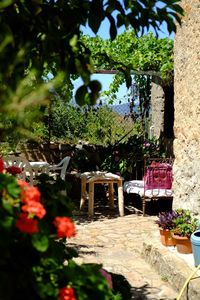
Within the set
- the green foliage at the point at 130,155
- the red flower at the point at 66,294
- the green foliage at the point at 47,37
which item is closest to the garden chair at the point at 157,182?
the green foliage at the point at 130,155

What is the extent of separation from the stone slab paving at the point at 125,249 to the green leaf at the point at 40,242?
2.49 metres

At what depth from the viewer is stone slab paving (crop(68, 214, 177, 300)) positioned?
381 centimetres

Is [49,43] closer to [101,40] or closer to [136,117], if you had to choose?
[101,40]

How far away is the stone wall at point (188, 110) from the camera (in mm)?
4652

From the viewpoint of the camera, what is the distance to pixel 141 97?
368 inches

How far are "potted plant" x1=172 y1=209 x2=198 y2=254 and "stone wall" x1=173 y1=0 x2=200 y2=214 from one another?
15 cm

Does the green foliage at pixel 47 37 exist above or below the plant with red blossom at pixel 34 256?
above

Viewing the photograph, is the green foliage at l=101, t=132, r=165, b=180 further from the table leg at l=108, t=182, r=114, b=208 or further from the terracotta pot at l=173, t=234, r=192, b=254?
the terracotta pot at l=173, t=234, r=192, b=254

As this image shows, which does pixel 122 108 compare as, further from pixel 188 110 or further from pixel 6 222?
pixel 6 222

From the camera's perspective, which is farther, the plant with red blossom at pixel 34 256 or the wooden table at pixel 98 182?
the wooden table at pixel 98 182

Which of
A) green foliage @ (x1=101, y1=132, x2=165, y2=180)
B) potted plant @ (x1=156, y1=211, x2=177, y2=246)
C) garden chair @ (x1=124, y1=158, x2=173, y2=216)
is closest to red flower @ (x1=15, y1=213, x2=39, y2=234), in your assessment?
potted plant @ (x1=156, y1=211, x2=177, y2=246)

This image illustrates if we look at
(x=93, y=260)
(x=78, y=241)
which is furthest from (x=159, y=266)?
(x=78, y=241)

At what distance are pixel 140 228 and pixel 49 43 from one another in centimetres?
472

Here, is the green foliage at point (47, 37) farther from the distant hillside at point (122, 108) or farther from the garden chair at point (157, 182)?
the distant hillside at point (122, 108)
